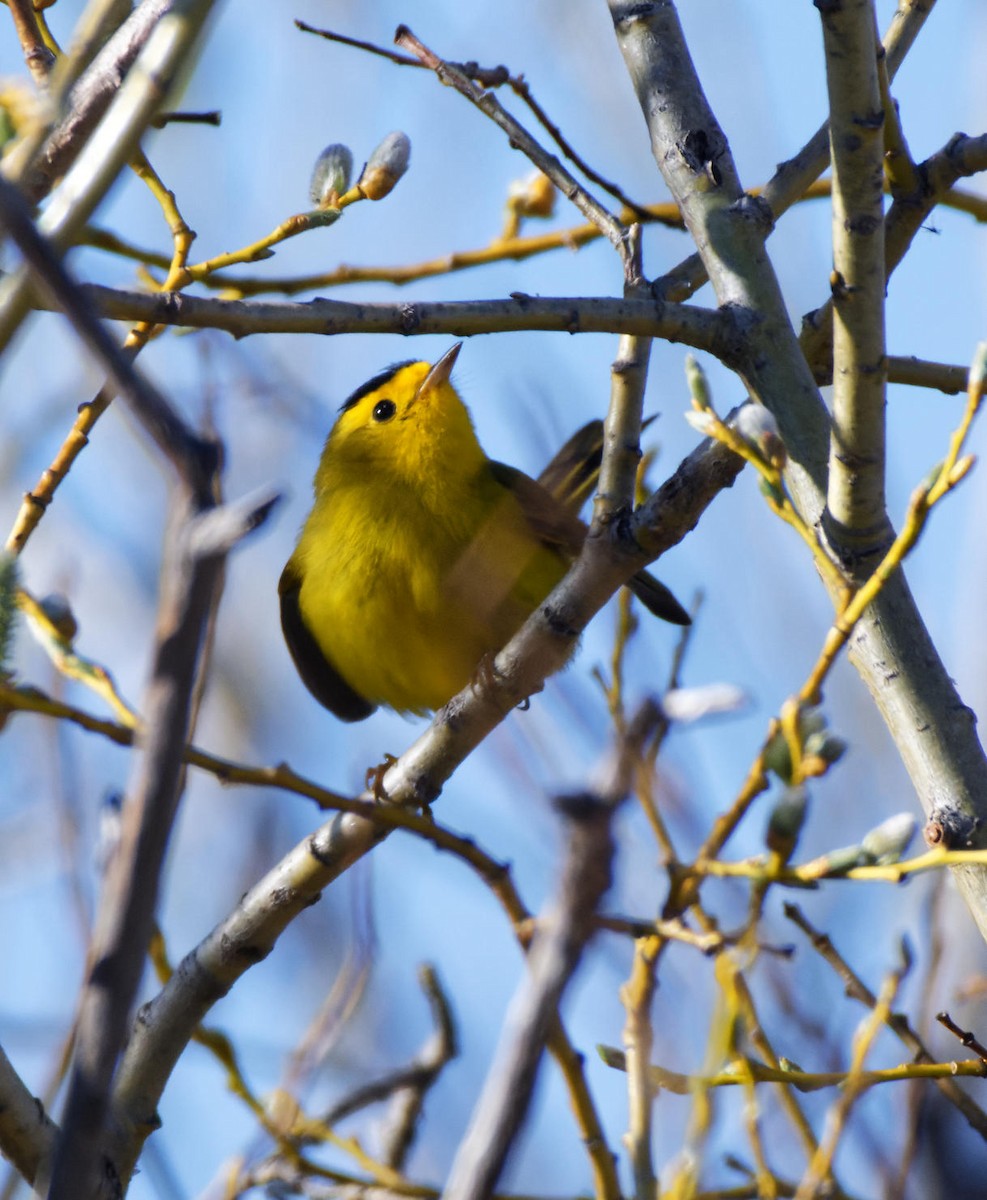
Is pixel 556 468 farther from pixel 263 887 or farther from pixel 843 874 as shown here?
pixel 843 874

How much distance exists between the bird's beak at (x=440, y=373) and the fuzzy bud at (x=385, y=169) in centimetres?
224

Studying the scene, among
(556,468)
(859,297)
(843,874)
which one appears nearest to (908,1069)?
(843,874)

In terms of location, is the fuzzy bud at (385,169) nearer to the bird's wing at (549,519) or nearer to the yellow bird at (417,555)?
the yellow bird at (417,555)

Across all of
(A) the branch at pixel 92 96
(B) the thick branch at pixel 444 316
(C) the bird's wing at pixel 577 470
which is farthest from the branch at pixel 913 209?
(C) the bird's wing at pixel 577 470

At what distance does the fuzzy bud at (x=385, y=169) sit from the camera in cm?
276

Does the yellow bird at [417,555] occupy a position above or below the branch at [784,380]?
above

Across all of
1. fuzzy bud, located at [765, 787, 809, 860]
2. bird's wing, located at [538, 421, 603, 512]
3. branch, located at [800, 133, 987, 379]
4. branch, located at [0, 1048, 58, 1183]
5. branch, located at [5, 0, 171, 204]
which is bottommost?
fuzzy bud, located at [765, 787, 809, 860]

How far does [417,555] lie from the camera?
14.1 ft

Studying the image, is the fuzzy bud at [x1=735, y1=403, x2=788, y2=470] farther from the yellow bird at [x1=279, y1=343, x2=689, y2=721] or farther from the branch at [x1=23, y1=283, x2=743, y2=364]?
the yellow bird at [x1=279, y1=343, x2=689, y2=721]

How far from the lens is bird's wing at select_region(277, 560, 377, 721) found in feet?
16.2

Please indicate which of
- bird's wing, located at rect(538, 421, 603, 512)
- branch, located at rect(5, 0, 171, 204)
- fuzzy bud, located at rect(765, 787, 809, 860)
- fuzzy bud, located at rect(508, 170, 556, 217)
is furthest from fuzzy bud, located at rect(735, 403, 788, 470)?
bird's wing, located at rect(538, 421, 603, 512)

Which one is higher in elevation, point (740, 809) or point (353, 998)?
point (353, 998)

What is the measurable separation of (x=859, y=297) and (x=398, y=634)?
7.26ft

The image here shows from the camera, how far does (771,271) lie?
8.68 feet
